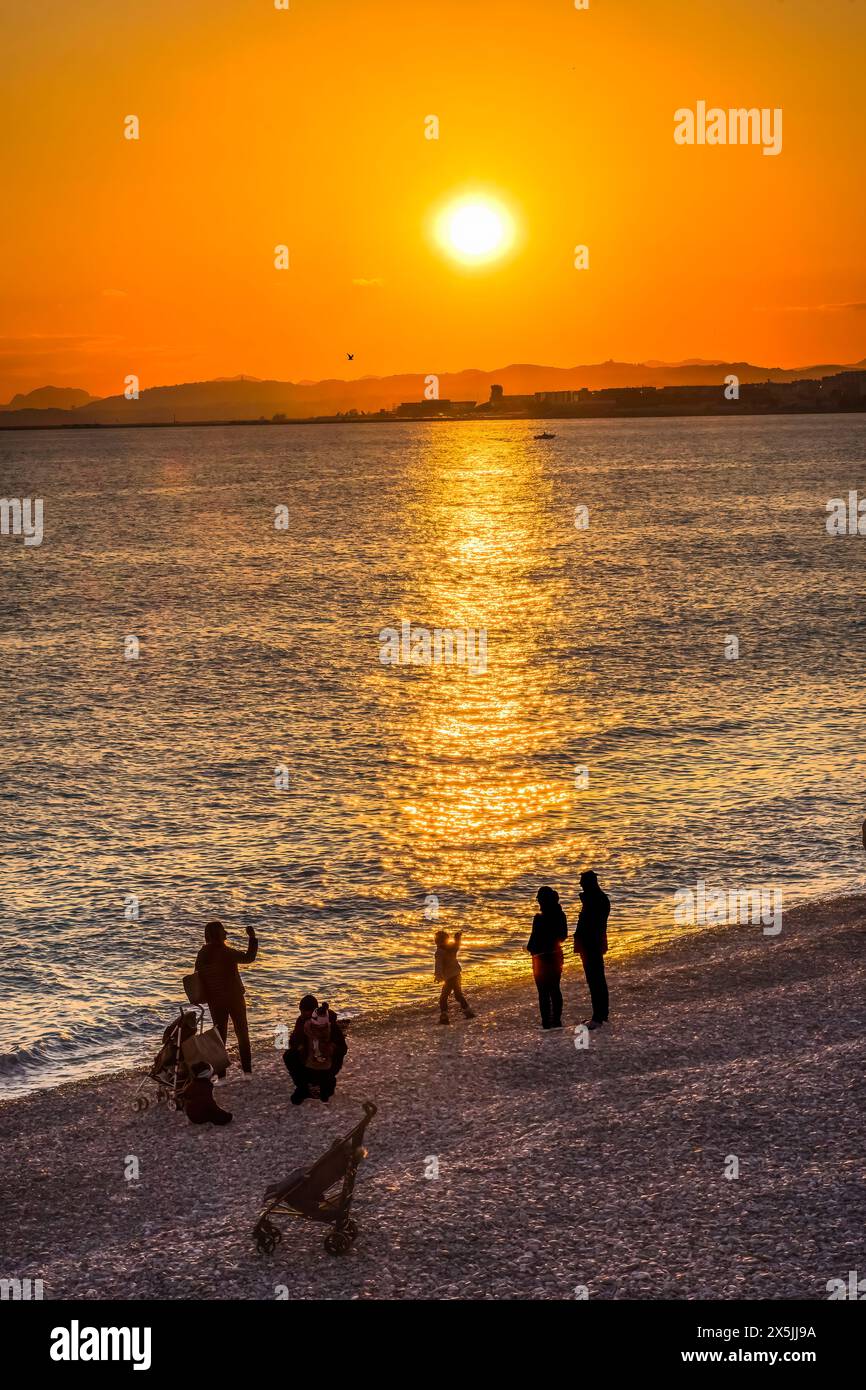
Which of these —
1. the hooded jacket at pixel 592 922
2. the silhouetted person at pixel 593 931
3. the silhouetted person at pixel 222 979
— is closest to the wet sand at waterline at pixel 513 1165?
the silhouetted person at pixel 593 931

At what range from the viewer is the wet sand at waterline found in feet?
39.2

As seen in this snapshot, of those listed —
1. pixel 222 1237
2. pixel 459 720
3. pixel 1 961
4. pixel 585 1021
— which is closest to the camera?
pixel 222 1237

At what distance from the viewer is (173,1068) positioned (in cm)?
1641

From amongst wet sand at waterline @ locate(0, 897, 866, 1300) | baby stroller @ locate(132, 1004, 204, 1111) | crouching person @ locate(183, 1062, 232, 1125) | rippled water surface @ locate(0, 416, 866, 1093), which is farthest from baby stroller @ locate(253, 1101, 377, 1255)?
rippled water surface @ locate(0, 416, 866, 1093)

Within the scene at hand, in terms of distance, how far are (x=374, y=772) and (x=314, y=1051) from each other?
25.3 metres

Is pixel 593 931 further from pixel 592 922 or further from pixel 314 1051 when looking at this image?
pixel 314 1051

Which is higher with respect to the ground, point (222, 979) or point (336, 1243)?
point (222, 979)

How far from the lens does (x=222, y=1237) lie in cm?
1277

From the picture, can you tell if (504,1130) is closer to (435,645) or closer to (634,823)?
(634,823)

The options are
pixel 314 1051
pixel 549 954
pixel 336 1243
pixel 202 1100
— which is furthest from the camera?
pixel 549 954

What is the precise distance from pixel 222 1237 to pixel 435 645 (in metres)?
56.6

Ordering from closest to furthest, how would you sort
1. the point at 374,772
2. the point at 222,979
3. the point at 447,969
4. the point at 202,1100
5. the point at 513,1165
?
A: the point at 513,1165, the point at 202,1100, the point at 222,979, the point at 447,969, the point at 374,772

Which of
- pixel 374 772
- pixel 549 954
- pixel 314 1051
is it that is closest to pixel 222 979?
pixel 314 1051
